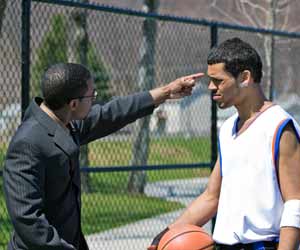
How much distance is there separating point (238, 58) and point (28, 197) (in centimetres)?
121

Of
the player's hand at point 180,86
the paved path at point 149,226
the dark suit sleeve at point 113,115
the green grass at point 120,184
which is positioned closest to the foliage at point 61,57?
the green grass at point 120,184

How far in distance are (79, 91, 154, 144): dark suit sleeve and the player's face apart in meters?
0.73

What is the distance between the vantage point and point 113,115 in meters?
5.02

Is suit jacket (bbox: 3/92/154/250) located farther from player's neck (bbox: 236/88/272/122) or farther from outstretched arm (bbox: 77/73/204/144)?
player's neck (bbox: 236/88/272/122)

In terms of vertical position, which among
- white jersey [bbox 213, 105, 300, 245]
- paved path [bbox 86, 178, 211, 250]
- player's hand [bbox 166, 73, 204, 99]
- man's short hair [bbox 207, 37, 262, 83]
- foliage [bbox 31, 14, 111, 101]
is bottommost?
paved path [bbox 86, 178, 211, 250]

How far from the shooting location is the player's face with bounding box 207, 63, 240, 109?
4.41 meters

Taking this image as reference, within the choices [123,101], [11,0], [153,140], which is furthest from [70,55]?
[123,101]

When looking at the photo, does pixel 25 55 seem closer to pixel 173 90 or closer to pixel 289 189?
pixel 173 90

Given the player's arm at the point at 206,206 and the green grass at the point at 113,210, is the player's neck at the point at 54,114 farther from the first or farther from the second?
the green grass at the point at 113,210

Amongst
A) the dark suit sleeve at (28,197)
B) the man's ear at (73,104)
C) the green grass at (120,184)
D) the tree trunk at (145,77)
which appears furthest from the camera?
the tree trunk at (145,77)

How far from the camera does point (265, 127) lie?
4293mm

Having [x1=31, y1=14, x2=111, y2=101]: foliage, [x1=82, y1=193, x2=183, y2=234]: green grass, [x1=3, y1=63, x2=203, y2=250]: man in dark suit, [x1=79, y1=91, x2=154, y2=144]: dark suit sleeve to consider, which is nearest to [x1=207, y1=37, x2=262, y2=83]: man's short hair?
[x1=3, y1=63, x2=203, y2=250]: man in dark suit

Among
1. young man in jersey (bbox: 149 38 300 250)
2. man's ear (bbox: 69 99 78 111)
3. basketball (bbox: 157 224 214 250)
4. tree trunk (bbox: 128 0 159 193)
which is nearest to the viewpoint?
young man in jersey (bbox: 149 38 300 250)

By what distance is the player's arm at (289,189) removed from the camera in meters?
4.16
